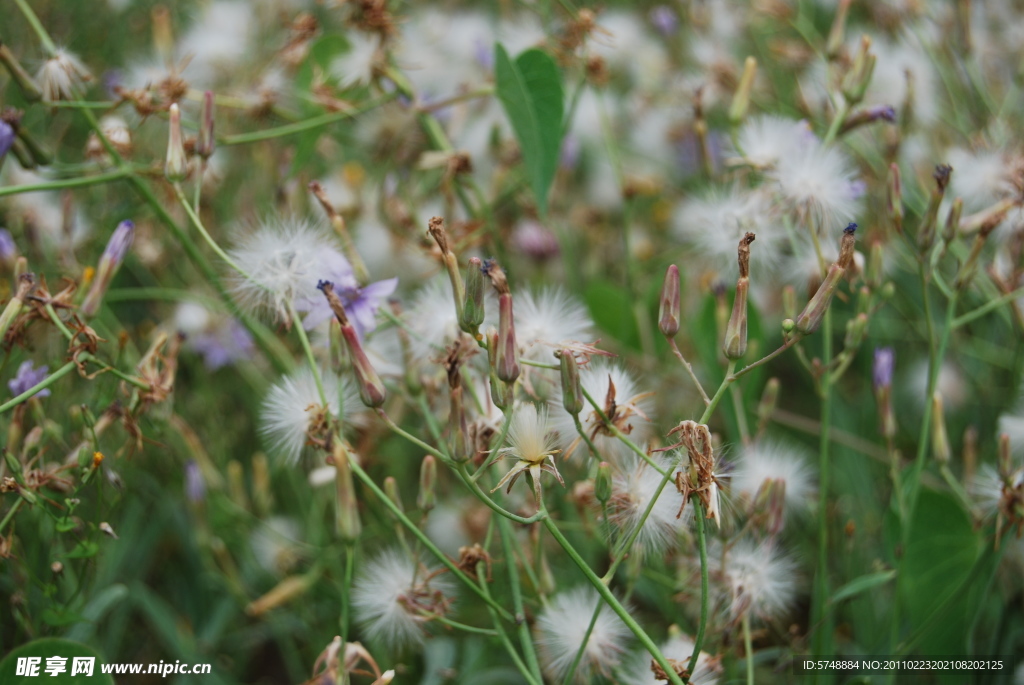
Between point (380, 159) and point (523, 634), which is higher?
point (380, 159)

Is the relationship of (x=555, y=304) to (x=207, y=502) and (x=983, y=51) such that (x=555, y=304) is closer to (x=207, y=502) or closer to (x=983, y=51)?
(x=207, y=502)

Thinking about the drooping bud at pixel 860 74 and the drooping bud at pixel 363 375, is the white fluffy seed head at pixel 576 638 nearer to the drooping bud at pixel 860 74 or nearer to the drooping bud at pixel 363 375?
the drooping bud at pixel 363 375

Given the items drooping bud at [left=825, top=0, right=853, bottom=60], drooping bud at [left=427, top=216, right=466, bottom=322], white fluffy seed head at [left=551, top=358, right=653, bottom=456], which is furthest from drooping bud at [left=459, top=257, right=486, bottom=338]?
drooping bud at [left=825, top=0, right=853, bottom=60]

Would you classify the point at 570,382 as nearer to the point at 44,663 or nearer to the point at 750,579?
the point at 750,579

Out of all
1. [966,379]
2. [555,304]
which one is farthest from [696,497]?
[966,379]

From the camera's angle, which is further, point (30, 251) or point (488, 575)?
point (30, 251)

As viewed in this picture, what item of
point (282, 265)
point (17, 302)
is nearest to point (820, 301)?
point (282, 265)
